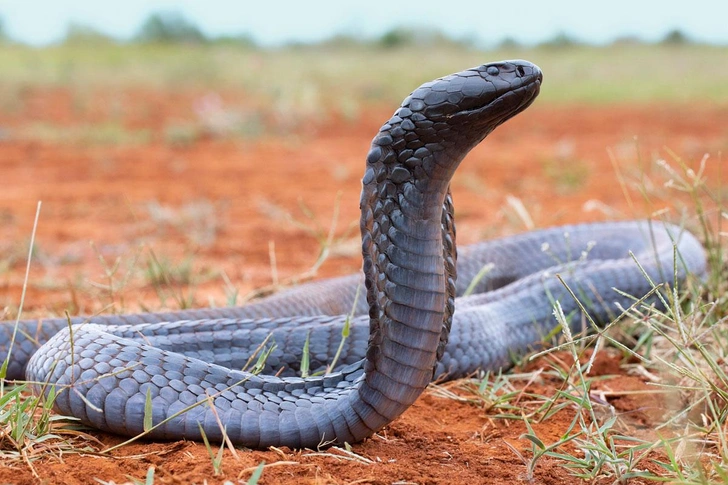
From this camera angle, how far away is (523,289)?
144 inches

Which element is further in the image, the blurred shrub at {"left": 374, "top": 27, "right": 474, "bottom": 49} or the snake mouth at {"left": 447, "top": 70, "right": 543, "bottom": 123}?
the blurred shrub at {"left": 374, "top": 27, "right": 474, "bottom": 49}

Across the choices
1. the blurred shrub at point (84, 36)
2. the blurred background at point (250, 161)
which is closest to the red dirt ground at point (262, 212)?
the blurred background at point (250, 161)

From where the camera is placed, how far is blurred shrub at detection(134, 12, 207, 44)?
36.0 metres

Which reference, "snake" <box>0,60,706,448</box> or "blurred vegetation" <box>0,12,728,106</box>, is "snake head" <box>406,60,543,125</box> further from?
"blurred vegetation" <box>0,12,728,106</box>

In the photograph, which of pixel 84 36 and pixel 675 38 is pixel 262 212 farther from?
pixel 675 38

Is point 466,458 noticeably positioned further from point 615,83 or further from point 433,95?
point 615,83

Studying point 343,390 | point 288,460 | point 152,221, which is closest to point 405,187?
point 343,390

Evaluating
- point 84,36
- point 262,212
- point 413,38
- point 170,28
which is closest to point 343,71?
point 84,36

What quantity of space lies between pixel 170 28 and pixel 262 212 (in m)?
Answer: 31.7

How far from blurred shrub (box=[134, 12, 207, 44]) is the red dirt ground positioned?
2114 centimetres

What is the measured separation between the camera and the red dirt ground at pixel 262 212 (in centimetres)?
210

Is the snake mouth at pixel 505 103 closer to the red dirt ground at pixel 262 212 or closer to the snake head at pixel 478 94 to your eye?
the snake head at pixel 478 94

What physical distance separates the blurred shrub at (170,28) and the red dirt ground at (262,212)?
832 inches

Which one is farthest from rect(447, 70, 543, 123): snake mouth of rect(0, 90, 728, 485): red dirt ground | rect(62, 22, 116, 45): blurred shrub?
rect(62, 22, 116, 45): blurred shrub
